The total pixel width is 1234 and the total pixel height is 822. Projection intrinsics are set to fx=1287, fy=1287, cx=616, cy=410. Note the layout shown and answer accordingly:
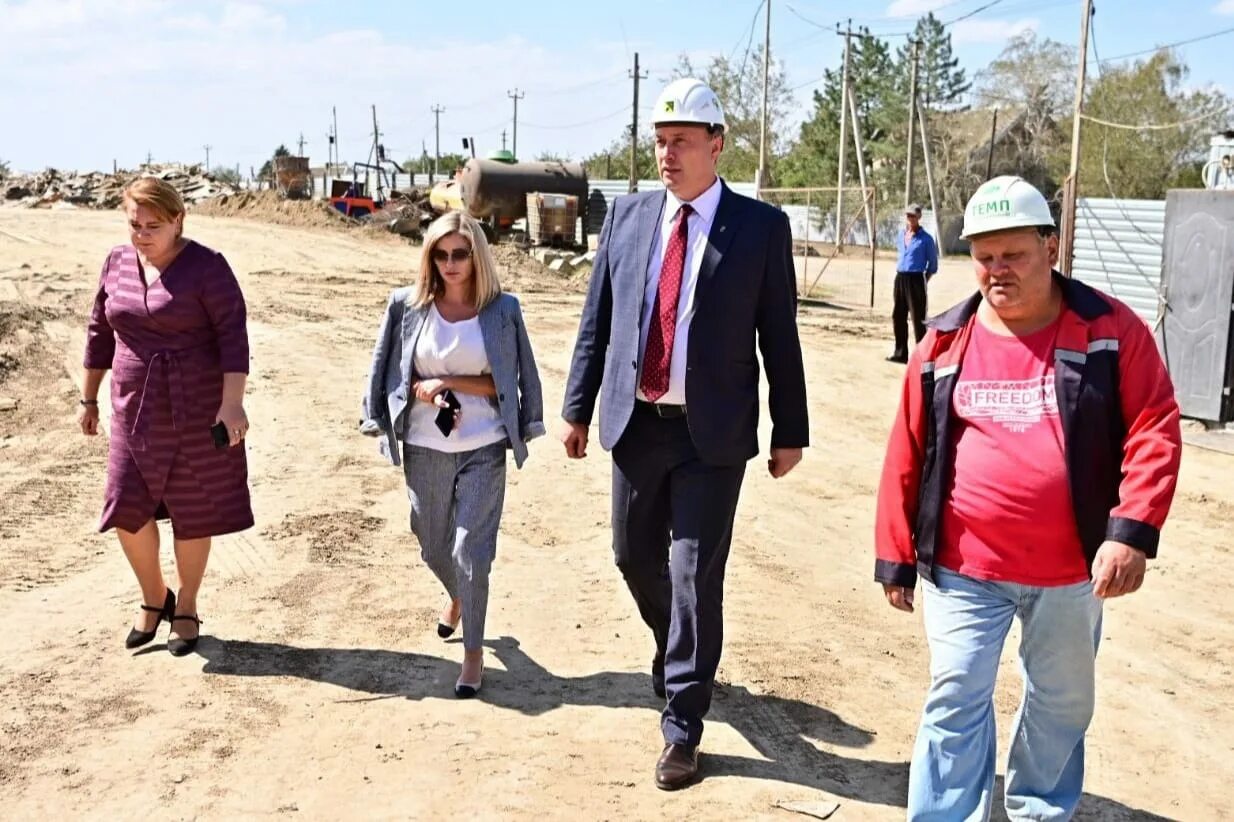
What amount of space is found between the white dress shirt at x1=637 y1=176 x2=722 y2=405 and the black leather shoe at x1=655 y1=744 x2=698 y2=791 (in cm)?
116

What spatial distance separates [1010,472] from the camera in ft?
11.2

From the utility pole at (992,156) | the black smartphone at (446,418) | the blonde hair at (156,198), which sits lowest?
the black smartphone at (446,418)

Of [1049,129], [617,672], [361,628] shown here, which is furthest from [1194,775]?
[1049,129]

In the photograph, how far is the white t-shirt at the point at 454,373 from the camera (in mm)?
5078

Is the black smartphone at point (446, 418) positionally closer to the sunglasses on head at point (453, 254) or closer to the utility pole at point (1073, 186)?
the sunglasses on head at point (453, 254)

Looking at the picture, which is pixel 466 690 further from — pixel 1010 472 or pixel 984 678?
pixel 1010 472

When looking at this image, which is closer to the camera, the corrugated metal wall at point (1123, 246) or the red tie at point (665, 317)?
the red tie at point (665, 317)

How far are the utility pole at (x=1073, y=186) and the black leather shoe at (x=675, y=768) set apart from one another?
40.0 feet

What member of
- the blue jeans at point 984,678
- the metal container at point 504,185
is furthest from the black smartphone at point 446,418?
the metal container at point 504,185

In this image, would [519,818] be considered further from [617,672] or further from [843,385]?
[843,385]

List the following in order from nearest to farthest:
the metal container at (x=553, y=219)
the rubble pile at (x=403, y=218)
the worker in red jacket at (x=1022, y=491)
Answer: the worker in red jacket at (x=1022, y=491), the metal container at (x=553, y=219), the rubble pile at (x=403, y=218)

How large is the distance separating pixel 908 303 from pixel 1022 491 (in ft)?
39.6

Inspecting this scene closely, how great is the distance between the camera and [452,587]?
17.9 feet

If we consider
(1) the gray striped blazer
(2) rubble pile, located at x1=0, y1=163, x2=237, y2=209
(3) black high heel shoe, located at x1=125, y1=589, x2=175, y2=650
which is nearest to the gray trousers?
(1) the gray striped blazer
